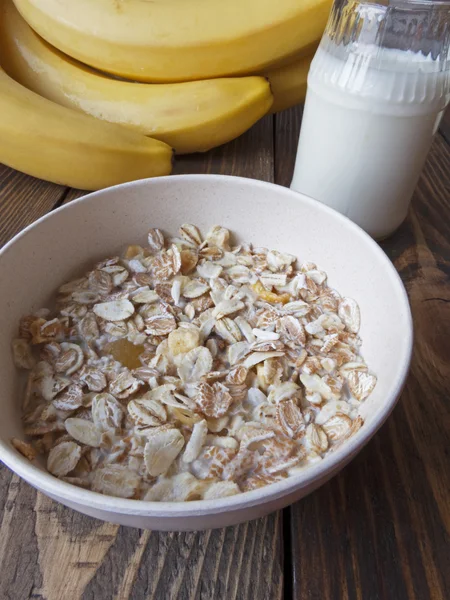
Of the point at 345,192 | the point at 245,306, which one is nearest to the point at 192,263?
the point at 245,306

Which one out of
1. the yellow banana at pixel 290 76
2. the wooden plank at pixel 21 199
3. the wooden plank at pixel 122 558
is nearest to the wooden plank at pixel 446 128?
the yellow banana at pixel 290 76

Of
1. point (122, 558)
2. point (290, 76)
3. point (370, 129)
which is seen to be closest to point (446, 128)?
point (290, 76)

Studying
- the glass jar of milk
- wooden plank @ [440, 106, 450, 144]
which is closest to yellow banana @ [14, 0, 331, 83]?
the glass jar of milk

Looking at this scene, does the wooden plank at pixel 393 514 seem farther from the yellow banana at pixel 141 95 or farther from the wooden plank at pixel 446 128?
the wooden plank at pixel 446 128

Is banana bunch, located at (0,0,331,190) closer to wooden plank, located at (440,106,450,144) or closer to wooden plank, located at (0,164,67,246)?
wooden plank, located at (0,164,67,246)

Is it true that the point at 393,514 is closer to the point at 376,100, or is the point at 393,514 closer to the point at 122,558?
the point at 122,558

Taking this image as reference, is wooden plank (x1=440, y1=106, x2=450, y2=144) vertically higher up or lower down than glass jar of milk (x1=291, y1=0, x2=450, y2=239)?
lower down
